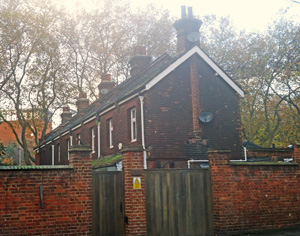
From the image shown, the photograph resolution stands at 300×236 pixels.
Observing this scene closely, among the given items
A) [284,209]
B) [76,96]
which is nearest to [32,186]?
[284,209]

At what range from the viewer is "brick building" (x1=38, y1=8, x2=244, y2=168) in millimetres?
20016

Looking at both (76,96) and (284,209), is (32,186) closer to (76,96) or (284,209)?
(284,209)

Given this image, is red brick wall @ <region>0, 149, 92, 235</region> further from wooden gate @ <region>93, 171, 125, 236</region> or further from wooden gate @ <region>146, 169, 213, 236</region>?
wooden gate @ <region>146, 169, 213, 236</region>

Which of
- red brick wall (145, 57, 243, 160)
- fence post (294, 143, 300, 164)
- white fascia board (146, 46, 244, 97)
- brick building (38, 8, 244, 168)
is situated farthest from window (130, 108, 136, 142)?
fence post (294, 143, 300, 164)

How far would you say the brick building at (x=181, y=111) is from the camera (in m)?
20.0

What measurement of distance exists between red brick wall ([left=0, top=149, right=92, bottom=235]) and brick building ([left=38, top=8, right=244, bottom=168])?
23.5 ft

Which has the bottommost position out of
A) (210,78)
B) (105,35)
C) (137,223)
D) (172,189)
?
(137,223)

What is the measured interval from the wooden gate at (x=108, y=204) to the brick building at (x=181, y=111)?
6.36 metres

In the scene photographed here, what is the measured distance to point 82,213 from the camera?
39.4 ft

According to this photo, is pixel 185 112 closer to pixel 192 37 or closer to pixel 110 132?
pixel 192 37

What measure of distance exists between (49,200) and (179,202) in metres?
3.90

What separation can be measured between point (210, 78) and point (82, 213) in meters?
12.1

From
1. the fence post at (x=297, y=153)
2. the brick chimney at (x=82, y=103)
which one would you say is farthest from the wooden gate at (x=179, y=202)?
the brick chimney at (x=82, y=103)

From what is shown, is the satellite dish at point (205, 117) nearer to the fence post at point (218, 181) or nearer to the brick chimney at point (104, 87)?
the fence post at point (218, 181)
